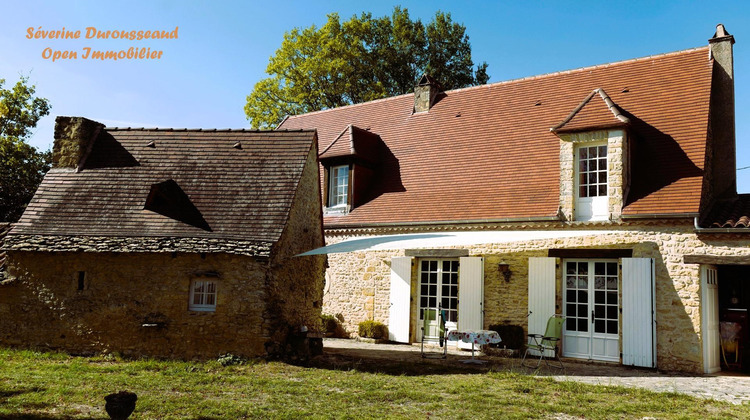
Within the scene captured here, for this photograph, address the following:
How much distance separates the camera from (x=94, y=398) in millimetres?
6793

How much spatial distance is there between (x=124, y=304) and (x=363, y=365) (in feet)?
14.2

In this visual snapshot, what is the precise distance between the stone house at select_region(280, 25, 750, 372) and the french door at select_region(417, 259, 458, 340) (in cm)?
3

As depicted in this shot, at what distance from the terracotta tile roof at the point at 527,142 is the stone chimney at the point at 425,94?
10.0 inches

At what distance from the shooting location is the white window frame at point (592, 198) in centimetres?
1141

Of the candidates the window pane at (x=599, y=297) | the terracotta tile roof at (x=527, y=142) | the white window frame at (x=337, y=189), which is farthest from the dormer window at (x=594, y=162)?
the white window frame at (x=337, y=189)

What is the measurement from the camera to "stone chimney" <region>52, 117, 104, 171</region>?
1140 cm

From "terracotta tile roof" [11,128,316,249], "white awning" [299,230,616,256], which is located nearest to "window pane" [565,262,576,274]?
"white awning" [299,230,616,256]

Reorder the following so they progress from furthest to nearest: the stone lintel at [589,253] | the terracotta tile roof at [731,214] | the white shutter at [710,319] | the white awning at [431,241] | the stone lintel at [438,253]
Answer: the stone lintel at [438,253] < the stone lintel at [589,253] < the white shutter at [710,319] < the white awning at [431,241] < the terracotta tile roof at [731,214]

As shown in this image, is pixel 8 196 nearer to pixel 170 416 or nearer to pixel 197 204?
pixel 197 204

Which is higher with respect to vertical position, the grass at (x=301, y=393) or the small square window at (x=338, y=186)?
the small square window at (x=338, y=186)

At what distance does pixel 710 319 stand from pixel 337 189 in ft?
30.7

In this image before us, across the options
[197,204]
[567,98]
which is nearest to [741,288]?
[567,98]

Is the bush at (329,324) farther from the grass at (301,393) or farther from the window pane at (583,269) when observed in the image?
the window pane at (583,269)

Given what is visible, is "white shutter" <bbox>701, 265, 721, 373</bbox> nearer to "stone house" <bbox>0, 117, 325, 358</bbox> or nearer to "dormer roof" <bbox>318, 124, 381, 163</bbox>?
"stone house" <bbox>0, 117, 325, 358</bbox>
